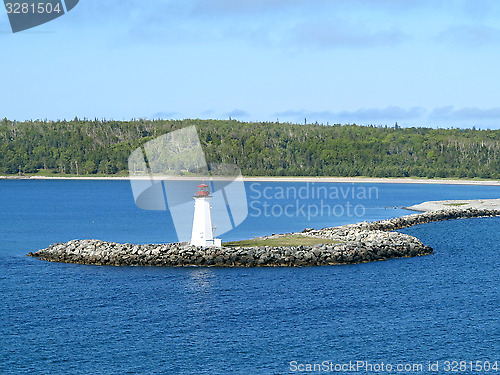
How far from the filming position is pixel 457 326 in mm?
33938

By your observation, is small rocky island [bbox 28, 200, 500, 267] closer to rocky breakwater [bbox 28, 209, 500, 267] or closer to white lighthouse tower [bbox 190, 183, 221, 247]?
rocky breakwater [bbox 28, 209, 500, 267]

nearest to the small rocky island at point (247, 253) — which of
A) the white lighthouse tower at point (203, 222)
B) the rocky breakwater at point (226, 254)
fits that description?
the rocky breakwater at point (226, 254)

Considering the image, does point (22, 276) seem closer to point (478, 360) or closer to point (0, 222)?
point (478, 360)

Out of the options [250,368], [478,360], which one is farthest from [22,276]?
[478,360]

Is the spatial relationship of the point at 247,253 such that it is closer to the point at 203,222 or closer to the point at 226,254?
the point at 226,254

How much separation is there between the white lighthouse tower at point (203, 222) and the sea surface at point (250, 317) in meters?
2.85

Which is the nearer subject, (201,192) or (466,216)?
(201,192)

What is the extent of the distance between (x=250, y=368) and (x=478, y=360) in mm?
9114

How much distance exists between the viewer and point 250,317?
3525 cm

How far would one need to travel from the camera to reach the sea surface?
1142 inches

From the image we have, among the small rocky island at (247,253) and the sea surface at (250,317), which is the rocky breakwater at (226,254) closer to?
the small rocky island at (247,253)

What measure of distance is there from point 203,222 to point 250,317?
1371 centimetres

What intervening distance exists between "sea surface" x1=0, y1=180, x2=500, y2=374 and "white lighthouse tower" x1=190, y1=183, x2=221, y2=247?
2850 mm

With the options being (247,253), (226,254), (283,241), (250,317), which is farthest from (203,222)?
(250,317)
